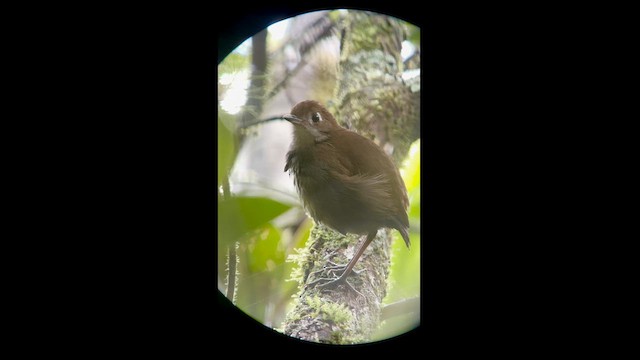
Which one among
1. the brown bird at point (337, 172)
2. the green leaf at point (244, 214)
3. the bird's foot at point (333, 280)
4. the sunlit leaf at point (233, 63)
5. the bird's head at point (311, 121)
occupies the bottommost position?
the bird's foot at point (333, 280)

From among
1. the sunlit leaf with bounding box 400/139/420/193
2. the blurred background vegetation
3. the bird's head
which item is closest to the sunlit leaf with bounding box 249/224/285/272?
the blurred background vegetation

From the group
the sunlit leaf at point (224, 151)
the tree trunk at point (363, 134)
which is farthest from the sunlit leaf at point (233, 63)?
the tree trunk at point (363, 134)

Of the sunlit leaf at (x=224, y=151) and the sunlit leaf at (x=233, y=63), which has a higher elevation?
the sunlit leaf at (x=233, y=63)

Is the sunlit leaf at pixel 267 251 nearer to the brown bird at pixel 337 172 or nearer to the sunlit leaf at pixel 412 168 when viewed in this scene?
the brown bird at pixel 337 172

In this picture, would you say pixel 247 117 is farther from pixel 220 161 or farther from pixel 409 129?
pixel 409 129

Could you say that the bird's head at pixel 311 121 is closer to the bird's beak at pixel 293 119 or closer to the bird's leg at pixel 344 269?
the bird's beak at pixel 293 119
